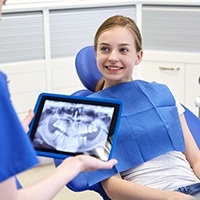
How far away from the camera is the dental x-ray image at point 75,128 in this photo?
125 centimetres

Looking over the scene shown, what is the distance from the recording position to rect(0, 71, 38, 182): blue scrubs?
862mm

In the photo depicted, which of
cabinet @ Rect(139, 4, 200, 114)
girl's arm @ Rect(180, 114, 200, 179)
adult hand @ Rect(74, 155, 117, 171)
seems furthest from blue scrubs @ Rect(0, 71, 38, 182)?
cabinet @ Rect(139, 4, 200, 114)

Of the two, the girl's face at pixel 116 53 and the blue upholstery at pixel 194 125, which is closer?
the girl's face at pixel 116 53

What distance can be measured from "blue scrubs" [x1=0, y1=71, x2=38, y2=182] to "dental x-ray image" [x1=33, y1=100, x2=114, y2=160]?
13.9 inches

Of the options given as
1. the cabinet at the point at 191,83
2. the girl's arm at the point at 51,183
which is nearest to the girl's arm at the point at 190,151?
the girl's arm at the point at 51,183

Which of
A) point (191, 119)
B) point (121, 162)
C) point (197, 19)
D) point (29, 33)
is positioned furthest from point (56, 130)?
point (197, 19)

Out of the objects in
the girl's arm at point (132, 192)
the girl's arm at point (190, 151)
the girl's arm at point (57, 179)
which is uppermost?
the girl's arm at point (57, 179)

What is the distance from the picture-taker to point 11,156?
87cm

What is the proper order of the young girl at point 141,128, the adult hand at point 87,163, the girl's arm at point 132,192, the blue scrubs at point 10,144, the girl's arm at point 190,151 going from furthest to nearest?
the girl's arm at point 190,151, the young girl at point 141,128, the girl's arm at point 132,192, the adult hand at point 87,163, the blue scrubs at point 10,144

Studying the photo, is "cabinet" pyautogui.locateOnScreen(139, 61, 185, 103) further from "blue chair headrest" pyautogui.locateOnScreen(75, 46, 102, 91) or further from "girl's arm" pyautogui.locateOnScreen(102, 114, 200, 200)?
"girl's arm" pyautogui.locateOnScreen(102, 114, 200, 200)

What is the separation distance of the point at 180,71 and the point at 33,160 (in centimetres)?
224

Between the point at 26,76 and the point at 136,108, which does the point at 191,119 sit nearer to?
the point at 136,108

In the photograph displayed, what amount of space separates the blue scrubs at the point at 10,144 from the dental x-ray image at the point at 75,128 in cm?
35

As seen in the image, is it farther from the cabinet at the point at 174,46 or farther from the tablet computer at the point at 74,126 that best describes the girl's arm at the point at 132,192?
the cabinet at the point at 174,46
